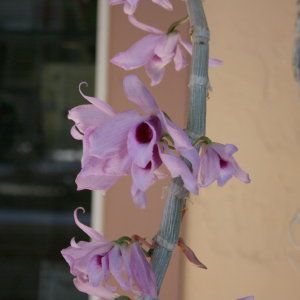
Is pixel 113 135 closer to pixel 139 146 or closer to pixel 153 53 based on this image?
pixel 139 146

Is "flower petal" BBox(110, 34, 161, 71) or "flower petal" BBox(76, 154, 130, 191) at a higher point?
"flower petal" BBox(110, 34, 161, 71)

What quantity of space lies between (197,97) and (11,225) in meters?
2.93

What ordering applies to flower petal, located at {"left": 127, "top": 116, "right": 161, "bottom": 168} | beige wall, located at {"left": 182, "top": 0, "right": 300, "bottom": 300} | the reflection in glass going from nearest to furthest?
flower petal, located at {"left": 127, "top": 116, "right": 161, "bottom": 168}
beige wall, located at {"left": 182, "top": 0, "right": 300, "bottom": 300}
the reflection in glass

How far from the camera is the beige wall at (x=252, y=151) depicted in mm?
1465

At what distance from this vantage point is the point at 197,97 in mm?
546

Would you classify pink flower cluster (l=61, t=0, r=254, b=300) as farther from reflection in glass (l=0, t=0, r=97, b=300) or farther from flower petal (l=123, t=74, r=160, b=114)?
reflection in glass (l=0, t=0, r=97, b=300)

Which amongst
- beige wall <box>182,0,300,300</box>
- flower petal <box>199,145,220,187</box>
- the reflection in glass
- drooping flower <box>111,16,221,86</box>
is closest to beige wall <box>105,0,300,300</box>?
beige wall <box>182,0,300,300</box>

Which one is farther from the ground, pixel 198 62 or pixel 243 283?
pixel 198 62

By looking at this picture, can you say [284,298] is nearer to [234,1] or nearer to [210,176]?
[234,1]

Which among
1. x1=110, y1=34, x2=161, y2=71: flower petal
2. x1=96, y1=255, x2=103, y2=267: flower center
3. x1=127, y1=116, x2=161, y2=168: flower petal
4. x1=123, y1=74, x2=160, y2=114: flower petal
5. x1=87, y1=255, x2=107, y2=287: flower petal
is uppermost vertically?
x1=110, y1=34, x2=161, y2=71: flower petal

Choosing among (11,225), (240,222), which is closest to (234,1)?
(240,222)

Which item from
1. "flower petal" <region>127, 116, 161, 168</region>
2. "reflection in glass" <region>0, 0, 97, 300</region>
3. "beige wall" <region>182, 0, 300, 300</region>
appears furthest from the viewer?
"reflection in glass" <region>0, 0, 97, 300</region>

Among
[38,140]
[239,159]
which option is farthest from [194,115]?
[38,140]

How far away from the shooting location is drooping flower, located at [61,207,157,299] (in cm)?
52
